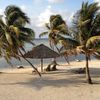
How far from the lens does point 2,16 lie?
76.6 ft

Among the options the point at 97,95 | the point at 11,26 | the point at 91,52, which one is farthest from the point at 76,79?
the point at 11,26

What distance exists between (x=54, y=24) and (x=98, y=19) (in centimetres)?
1318

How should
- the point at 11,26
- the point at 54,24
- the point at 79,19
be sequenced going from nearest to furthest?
1. the point at 79,19
2. the point at 11,26
3. the point at 54,24

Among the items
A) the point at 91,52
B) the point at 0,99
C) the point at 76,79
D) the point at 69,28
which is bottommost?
the point at 76,79

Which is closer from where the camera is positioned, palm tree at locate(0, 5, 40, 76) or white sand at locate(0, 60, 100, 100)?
white sand at locate(0, 60, 100, 100)

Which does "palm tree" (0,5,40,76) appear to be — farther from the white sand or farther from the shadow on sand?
the shadow on sand

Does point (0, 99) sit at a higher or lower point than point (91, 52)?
lower

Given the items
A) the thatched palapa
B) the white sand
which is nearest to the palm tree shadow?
the white sand

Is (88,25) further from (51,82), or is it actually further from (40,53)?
(40,53)

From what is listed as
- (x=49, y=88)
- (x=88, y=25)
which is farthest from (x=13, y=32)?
(x=88, y=25)

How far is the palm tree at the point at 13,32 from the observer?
22.8 metres

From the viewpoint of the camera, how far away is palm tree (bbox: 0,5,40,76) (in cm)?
2278

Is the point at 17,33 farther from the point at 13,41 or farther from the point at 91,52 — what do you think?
the point at 91,52

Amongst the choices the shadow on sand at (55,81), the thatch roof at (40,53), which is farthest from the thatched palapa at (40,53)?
the shadow on sand at (55,81)
